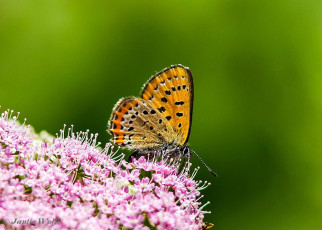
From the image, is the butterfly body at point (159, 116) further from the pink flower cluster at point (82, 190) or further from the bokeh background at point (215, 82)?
the bokeh background at point (215, 82)

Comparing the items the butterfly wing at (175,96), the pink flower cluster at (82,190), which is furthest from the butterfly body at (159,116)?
the pink flower cluster at (82,190)

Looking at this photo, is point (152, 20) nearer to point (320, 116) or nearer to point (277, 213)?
point (320, 116)

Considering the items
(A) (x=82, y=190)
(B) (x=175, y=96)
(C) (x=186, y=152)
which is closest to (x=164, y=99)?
(B) (x=175, y=96)

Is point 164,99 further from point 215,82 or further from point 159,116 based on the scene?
point 215,82

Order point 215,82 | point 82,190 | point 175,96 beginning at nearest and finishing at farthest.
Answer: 1. point 82,190
2. point 175,96
3. point 215,82

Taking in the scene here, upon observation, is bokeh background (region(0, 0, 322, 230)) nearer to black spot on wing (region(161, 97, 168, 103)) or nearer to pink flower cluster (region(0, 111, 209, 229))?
black spot on wing (region(161, 97, 168, 103))

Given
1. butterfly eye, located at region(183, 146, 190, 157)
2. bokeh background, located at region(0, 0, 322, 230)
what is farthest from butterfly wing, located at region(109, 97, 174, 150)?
bokeh background, located at region(0, 0, 322, 230)

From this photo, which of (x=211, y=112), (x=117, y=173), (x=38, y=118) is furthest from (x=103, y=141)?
(x=117, y=173)
